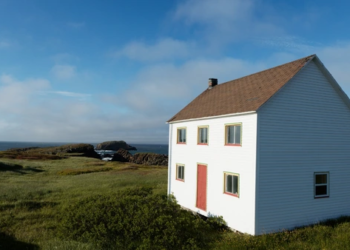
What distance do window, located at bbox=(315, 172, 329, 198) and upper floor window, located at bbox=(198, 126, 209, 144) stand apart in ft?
21.1

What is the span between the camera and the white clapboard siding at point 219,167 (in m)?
13.3

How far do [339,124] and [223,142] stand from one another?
21.9 feet

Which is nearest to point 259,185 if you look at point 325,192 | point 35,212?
point 325,192

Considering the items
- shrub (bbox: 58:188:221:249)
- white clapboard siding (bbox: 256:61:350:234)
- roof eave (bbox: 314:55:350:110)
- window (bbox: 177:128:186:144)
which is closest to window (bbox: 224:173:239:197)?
white clapboard siding (bbox: 256:61:350:234)

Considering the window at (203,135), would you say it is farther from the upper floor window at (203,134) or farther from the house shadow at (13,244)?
the house shadow at (13,244)

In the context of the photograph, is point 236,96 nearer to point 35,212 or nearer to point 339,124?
point 339,124

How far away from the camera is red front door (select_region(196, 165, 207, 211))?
1688 centimetres

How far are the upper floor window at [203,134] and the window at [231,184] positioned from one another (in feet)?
9.69

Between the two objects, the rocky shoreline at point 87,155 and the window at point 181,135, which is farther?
the rocky shoreline at point 87,155

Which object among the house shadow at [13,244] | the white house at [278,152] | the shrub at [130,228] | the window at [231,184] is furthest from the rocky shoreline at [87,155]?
the window at [231,184]

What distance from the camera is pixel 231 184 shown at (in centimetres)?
1470

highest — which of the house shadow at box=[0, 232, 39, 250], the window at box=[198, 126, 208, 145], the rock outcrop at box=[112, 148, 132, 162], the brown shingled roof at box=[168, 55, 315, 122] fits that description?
the brown shingled roof at box=[168, 55, 315, 122]

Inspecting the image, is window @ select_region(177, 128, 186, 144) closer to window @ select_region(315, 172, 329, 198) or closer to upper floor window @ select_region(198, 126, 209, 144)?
upper floor window @ select_region(198, 126, 209, 144)

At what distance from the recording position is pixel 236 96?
1686 cm
